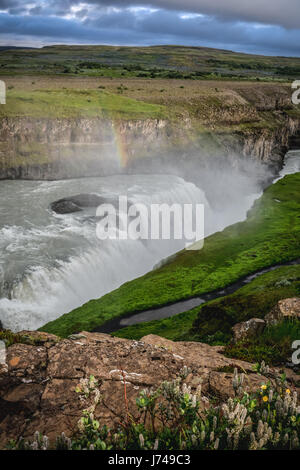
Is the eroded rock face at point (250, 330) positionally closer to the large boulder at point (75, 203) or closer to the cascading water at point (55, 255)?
the cascading water at point (55, 255)

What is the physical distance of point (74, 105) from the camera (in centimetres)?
7150

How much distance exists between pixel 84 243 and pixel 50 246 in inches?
142

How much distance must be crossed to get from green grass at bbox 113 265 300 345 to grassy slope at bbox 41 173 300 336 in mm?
3825

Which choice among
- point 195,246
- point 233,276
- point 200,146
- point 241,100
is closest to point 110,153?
point 200,146

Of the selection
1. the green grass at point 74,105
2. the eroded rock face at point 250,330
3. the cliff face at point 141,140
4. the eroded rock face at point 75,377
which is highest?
the green grass at point 74,105

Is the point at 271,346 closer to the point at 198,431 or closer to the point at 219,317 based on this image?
the point at 198,431

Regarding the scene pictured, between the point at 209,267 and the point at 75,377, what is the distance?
34397mm

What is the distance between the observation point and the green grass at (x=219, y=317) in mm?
22587

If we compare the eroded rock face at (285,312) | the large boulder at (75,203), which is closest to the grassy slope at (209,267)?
the large boulder at (75,203)

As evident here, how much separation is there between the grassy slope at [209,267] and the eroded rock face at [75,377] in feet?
59.9

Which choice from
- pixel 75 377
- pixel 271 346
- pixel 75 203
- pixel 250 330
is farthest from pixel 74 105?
pixel 75 377

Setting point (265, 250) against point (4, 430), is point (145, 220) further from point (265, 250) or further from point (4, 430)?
point (4, 430)

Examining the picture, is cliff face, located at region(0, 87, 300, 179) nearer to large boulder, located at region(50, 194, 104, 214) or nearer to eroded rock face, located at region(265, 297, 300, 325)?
large boulder, located at region(50, 194, 104, 214)

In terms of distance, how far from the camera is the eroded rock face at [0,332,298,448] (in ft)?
25.8
